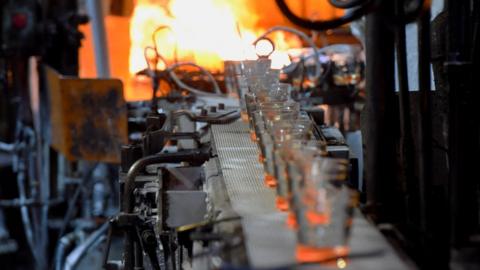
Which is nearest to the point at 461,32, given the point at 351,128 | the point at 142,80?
the point at 351,128

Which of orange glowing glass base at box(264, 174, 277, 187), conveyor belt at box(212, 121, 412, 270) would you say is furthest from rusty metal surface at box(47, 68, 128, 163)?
orange glowing glass base at box(264, 174, 277, 187)

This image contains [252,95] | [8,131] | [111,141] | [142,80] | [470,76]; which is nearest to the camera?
[470,76]

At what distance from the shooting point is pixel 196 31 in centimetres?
1105

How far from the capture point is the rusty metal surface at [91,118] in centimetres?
692

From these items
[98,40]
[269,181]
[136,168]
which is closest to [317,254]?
[269,181]

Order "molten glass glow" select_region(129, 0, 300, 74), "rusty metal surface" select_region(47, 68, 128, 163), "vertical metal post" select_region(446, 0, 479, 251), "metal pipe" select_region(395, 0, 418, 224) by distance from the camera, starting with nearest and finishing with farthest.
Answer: "vertical metal post" select_region(446, 0, 479, 251)
"metal pipe" select_region(395, 0, 418, 224)
"rusty metal surface" select_region(47, 68, 128, 163)
"molten glass glow" select_region(129, 0, 300, 74)

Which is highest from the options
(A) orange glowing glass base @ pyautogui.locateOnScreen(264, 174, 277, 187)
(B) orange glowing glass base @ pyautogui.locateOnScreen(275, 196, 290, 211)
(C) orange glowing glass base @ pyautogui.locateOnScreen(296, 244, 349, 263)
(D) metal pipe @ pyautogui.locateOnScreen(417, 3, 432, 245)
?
(D) metal pipe @ pyautogui.locateOnScreen(417, 3, 432, 245)

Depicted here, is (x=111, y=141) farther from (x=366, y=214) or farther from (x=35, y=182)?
(x=366, y=214)

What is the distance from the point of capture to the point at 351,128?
7340mm

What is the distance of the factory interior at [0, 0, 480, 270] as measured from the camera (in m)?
2.31

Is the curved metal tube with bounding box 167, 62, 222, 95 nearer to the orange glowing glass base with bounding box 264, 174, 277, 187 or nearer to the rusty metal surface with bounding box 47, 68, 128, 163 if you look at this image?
the rusty metal surface with bounding box 47, 68, 128, 163

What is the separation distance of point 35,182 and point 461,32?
6.42 meters

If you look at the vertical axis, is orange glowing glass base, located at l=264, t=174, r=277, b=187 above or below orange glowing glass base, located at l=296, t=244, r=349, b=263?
above

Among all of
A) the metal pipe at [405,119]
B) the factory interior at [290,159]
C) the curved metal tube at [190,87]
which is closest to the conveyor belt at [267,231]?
the factory interior at [290,159]
